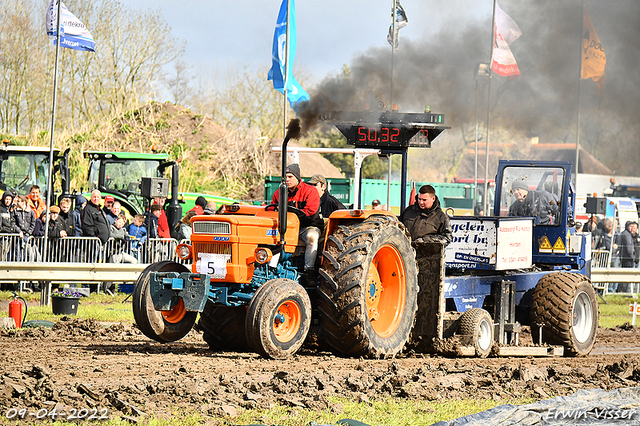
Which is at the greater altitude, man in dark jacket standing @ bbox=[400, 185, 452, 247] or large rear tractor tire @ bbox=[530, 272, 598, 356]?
man in dark jacket standing @ bbox=[400, 185, 452, 247]

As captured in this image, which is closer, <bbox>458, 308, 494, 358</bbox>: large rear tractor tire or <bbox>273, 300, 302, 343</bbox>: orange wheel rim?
→ <bbox>273, 300, 302, 343</bbox>: orange wheel rim

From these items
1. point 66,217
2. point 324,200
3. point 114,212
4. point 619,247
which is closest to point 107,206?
point 114,212

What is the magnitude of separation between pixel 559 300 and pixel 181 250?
16.2 feet

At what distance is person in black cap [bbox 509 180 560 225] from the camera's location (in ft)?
37.8

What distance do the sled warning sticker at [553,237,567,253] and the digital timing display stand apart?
3.53 m

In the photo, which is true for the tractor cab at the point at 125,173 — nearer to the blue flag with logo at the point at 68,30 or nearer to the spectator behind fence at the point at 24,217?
the blue flag with logo at the point at 68,30

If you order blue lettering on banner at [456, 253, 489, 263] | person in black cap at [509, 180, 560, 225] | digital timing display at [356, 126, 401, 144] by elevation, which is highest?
digital timing display at [356, 126, 401, 144]

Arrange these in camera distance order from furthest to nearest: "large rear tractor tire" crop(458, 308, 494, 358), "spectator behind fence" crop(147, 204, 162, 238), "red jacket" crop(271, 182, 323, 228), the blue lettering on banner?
"spectator behind fence" crop(147, 204, 162, 238) < the blue lettering on banner < "large rear tractor tire" crop(458, 308, 494, 358) < "red jacket" crop(271, 182, 323, 228)

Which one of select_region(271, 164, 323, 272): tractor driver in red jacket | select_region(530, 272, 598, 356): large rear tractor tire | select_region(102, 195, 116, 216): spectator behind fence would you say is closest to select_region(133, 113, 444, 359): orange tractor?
select_region(271, 164, 323, 272): tractor driver in red jacket

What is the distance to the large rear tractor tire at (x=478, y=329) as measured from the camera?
9352mm

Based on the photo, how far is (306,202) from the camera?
895 centimetres

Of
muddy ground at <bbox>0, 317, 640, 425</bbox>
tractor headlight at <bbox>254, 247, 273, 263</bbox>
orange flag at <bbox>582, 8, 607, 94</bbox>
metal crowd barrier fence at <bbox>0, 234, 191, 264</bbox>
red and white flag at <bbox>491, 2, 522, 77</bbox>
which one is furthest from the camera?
metal crowd barrier fence at <bbox>0, 234, 191, 264</bbox>

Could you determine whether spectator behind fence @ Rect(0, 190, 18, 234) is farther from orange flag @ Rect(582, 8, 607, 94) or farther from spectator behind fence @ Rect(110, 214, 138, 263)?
orange flag @ Rect(582, 8, 607, 94)

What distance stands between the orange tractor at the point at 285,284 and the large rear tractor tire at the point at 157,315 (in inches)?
0.4
